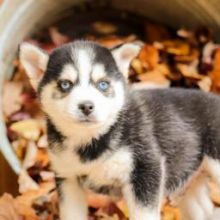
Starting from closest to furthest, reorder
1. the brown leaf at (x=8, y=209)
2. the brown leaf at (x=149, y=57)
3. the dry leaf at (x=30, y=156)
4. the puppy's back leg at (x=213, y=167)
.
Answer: the puppy's back leg at (x=213, y=167) → the brown leaf at (x=8, y=209) → the dry leaf at (x=30, y=156) → the brown leaf at (x=149, y=57)

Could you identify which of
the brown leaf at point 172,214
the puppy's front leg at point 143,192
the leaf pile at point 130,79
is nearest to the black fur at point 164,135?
the puppy's front leg at point 143,192

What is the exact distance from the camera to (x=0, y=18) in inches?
127

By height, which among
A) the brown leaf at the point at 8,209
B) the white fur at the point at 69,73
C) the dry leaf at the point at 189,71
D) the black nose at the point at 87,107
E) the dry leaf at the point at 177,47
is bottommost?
the brown leaf at the point at 8,209

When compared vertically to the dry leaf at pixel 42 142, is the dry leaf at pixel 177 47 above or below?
above

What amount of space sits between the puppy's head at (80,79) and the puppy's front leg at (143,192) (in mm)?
212

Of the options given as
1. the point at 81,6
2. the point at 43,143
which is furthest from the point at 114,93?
the point at 81,6

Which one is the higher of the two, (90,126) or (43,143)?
(90,126)

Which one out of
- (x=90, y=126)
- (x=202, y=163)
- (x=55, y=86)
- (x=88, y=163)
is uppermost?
(x=55, y=86)

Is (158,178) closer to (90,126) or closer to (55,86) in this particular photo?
(90,126)

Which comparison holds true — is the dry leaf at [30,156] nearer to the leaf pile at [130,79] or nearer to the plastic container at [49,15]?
the leaf pile at [130,79]

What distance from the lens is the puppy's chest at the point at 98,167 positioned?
228 centimetres

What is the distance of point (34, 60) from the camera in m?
2.39

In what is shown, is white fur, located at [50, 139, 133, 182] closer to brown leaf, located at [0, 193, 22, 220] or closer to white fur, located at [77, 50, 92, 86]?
white fur, located at [77, 50, 92, 86]

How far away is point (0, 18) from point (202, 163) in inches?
51.2
